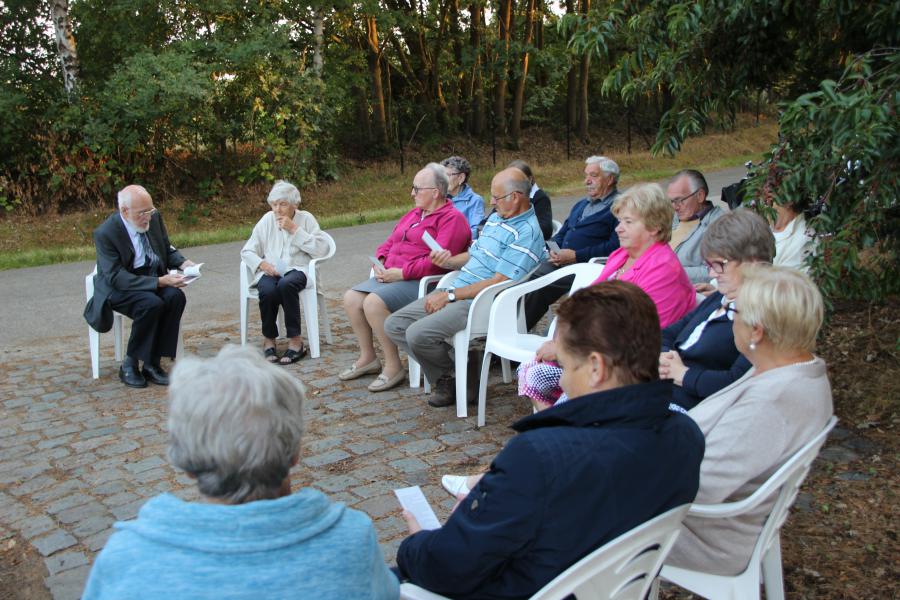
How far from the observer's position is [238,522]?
1.64 metres

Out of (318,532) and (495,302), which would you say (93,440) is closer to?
(495,302)

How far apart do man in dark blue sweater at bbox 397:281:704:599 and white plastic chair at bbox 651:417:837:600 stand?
0.33 meters

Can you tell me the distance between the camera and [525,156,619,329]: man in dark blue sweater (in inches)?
235

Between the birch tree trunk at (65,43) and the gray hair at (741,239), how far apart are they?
1513cm

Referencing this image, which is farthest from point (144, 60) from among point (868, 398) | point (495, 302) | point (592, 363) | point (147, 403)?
point (592, 363)

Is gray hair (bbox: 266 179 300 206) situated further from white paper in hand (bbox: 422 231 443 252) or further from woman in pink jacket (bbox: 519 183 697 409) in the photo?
woman in pink jacket (bbox: 519 183 697 409)

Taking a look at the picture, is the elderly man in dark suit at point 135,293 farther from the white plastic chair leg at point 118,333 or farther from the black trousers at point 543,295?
the black trousers at point 543,295

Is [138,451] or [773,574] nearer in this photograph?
[773,574]

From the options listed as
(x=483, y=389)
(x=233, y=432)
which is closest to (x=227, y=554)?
(x=233, y=432)

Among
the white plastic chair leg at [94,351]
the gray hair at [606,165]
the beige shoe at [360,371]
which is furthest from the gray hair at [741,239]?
the white plastic chair leg at [94,351]

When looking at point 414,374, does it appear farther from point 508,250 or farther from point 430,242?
point 508,250

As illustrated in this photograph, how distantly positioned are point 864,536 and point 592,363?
198 cm

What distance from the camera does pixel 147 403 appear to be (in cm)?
566

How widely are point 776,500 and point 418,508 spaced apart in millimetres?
1014
